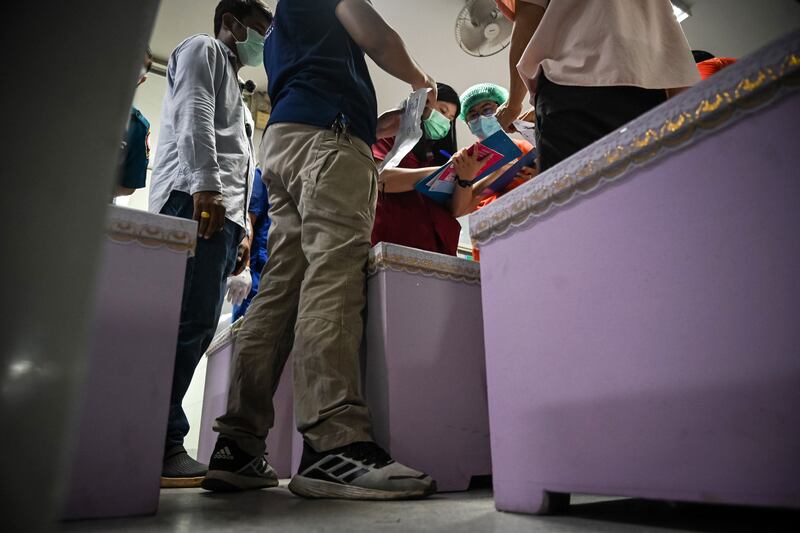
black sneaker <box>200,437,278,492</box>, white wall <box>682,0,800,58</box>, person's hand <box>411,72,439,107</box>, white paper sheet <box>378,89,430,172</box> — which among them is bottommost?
black sneaker <box>200,437,278,492</box>

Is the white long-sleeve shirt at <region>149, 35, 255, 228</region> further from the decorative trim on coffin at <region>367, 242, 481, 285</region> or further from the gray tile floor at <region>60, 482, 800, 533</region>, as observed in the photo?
the gray tile floor at <region>60, 482, 800, 533</region>

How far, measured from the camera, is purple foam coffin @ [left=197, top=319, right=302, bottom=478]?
5.63 feet

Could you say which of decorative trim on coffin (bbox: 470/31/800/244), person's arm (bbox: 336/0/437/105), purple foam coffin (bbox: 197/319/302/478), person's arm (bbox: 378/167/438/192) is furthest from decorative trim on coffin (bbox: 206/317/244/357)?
decorative trim on coffin (bbox: 470/31/800/244)

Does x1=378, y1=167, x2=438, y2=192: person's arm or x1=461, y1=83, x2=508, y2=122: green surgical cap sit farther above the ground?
x1=461, y1=83, x2=508, y2=122: green surgical cap

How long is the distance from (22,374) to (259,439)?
3.58 feet

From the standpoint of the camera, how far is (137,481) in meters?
0.83

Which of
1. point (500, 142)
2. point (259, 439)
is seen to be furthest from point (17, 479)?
point (500, 142)

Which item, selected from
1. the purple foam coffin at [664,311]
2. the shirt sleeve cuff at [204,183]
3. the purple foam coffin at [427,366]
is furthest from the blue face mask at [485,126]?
the purple foam coffin at [664,311]

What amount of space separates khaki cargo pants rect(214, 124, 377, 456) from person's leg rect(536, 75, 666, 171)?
0.44 meters

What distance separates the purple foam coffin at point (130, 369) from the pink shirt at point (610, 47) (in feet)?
2.38

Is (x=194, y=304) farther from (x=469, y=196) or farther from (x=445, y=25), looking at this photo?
(x=445, y=25)

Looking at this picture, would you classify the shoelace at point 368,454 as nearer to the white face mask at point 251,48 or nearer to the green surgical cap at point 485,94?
the white face mask at point 251,48

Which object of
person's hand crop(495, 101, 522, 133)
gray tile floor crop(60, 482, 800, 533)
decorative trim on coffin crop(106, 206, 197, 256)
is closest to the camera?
gray tile floor crop(60, 482, 800, 533)

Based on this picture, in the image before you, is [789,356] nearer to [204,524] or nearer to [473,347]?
[204,524]
